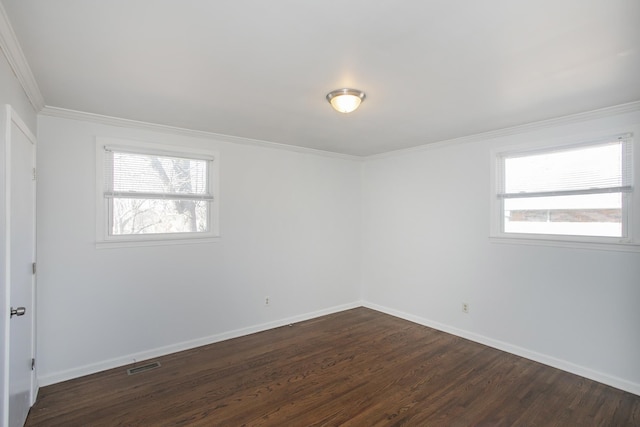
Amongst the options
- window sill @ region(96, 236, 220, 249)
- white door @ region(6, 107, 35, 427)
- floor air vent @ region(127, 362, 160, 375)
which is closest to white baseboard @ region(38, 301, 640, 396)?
floor air vent @ region(127, 362, 160, 375)

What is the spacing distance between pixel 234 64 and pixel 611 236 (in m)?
3.55

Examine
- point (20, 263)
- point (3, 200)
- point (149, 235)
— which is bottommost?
point (20, 263)

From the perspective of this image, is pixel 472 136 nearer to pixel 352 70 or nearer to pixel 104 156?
pixel 352 70

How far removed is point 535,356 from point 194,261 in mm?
3847

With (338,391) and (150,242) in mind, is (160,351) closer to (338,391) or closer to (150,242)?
(150,242)

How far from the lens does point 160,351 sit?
→ 11.4 feet

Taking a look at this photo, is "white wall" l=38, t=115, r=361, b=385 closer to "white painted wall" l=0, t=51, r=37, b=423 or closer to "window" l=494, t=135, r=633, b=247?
"white painted wall" l=0, t=51, r=37, b=423

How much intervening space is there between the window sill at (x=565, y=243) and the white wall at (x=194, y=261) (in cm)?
228

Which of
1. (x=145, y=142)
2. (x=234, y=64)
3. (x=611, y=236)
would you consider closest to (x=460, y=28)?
(x=234, y=64)

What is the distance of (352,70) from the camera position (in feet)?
7.03

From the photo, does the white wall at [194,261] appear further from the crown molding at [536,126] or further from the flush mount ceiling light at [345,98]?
the flush mount ceiling light at [345,98]

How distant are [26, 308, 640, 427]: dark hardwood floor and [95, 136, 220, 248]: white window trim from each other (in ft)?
4.08

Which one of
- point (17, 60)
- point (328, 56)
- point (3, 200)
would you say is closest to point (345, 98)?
point (328, 56)

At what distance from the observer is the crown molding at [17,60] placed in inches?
63.4
